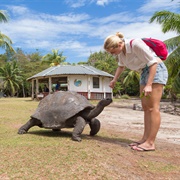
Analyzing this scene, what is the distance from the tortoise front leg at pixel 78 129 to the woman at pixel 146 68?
3.46ft

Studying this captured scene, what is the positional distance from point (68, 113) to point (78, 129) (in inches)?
15.5

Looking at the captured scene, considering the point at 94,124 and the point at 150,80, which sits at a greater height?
the point at 150,80

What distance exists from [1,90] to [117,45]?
53.5 meters

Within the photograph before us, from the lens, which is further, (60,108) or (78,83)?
(78,83)

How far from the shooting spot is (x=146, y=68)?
422 cm

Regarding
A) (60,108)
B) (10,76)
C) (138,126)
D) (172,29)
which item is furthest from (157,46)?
(10,76)

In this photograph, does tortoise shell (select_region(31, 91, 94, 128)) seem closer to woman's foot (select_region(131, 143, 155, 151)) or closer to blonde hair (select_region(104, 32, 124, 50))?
woman's foot (select_region(131, 143, 155, 151))

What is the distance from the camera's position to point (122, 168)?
3305 millimetres

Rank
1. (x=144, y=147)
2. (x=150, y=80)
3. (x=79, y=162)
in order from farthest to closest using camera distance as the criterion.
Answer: (x=144, y=147) < (x=150, y=80) < (x=79, y=162)

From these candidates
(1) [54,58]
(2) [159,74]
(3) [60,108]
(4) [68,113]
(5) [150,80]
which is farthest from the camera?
(1) [54,58]

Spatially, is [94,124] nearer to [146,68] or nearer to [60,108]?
[60,108]

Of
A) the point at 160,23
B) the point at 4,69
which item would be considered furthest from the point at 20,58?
the point at 160,23

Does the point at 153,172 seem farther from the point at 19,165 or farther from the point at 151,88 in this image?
the point at 19,165

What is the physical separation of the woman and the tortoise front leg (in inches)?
41.5
